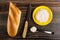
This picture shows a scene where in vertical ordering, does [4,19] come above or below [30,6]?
below

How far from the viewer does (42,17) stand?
1282 millimetres

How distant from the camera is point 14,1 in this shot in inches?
50.9

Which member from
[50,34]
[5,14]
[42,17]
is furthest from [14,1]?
[50,34]

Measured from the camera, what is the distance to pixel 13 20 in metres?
1.26

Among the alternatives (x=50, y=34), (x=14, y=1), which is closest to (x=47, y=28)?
(x=50, y=34)

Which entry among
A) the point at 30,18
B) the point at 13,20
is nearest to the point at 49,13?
the point at 30,18

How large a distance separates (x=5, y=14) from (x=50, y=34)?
416 mm

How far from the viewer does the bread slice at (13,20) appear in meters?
1.24

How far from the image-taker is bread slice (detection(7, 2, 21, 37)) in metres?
1.24

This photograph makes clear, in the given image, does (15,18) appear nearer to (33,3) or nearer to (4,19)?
(4,19)

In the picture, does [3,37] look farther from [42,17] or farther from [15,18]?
[42,17]

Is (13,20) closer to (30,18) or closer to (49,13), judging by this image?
(30,18)

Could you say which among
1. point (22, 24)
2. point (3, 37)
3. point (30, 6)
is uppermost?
point (30, 6)

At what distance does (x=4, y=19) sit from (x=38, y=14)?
29 centimetres
